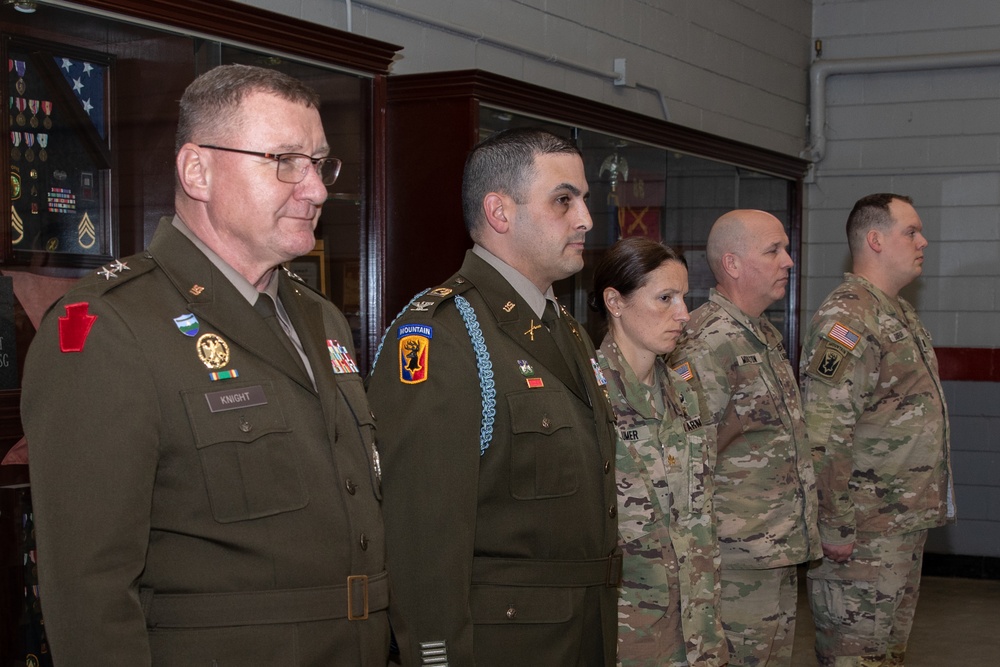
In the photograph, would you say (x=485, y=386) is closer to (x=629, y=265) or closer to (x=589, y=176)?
(x=629, y=265)

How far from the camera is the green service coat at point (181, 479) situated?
1.35 metres

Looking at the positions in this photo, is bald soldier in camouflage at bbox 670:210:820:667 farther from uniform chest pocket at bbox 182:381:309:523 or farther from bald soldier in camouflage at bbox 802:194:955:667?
uniform chest pocket at bbox 182:381:309:523

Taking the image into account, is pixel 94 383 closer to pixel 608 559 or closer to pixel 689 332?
pixel 608 559

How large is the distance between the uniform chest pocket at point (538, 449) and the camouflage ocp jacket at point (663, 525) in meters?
0.53

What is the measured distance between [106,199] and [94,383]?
136 cm

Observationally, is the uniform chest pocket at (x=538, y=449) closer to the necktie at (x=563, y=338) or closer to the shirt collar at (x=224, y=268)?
the necktie at (x=563, y=338)

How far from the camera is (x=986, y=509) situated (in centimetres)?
644

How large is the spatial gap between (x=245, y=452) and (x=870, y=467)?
115 inches

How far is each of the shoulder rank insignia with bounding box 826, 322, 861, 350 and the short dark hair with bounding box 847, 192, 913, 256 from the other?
0.47 meters

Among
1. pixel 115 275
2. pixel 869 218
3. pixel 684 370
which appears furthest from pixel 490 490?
pixel 869 218

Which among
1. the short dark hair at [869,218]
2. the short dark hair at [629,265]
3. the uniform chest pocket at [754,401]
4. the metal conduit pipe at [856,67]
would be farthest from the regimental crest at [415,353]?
the metal conduit pipe at [856,67]

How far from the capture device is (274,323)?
1.62 m

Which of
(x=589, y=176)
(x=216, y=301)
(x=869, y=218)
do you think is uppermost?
(x=589, y=176)

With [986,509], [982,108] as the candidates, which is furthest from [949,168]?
[986,509]
